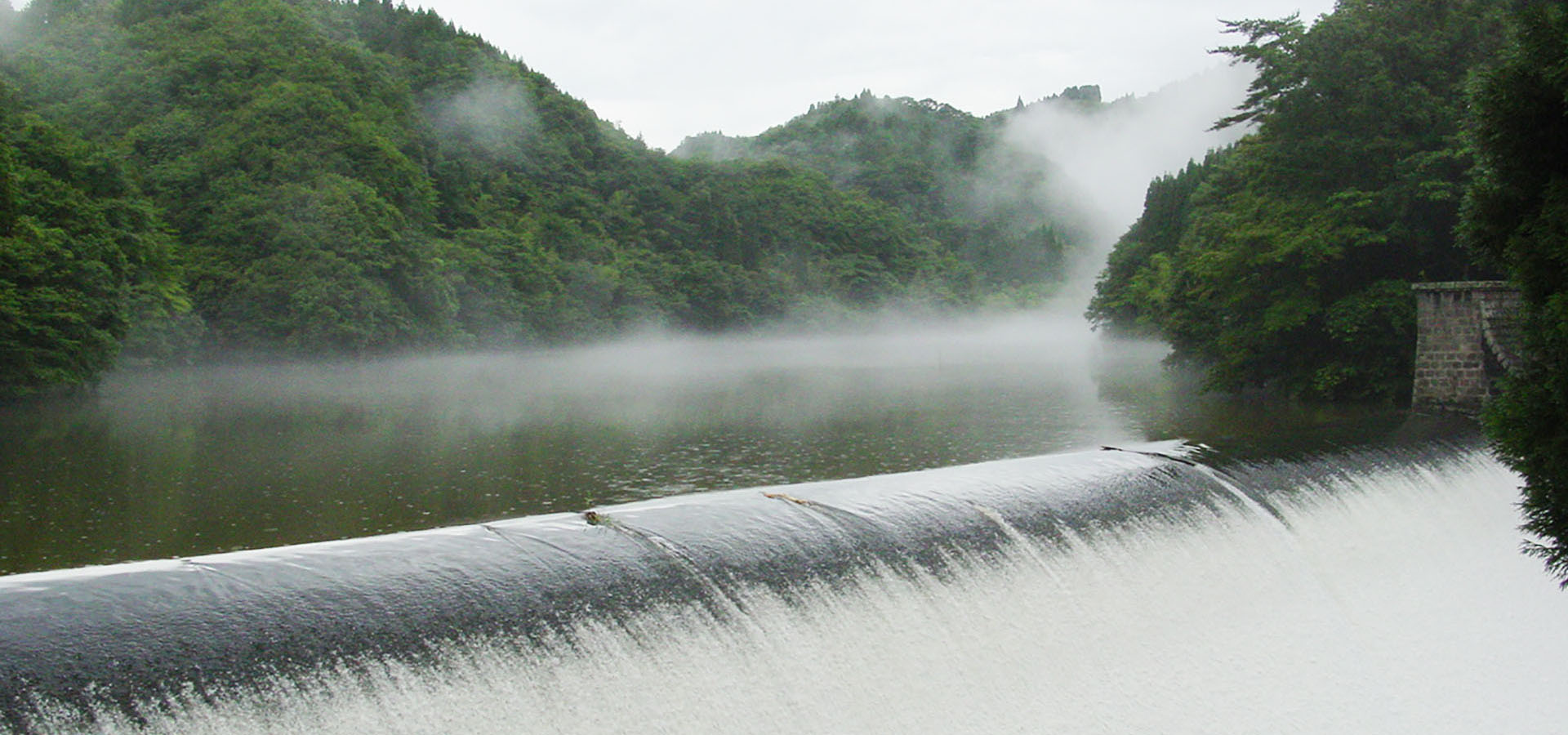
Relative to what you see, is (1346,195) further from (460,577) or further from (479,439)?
(460,577)

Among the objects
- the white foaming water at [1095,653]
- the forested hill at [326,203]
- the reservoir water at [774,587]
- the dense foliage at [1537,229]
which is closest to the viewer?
the dense foliage at [1537,229]

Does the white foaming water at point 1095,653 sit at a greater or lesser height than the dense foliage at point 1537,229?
lesser

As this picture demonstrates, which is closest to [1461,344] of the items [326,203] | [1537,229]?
[1537,229]

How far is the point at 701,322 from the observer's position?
85875 millimetres

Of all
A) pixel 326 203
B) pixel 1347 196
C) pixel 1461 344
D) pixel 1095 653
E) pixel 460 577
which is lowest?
pixel 1095 653

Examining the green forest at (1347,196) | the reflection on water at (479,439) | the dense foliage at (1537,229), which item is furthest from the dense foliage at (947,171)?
the dense foliage at (1537,229)

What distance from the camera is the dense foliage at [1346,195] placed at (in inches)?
901

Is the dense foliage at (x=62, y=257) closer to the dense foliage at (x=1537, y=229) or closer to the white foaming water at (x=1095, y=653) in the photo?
the white foaming water at (x=1095, y=653)

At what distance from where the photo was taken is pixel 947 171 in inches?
6393

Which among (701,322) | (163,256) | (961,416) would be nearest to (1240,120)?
(961,416)

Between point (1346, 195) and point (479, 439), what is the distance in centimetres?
1651

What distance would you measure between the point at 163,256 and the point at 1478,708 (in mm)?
37267

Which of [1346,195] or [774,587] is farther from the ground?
[1346,195]

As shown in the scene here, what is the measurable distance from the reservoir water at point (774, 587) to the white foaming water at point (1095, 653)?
2cm
